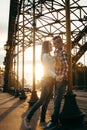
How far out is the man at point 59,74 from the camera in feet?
23.7

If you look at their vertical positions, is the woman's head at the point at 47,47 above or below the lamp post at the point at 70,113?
above

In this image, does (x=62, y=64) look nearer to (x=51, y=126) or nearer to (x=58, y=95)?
(x=58, y=95)

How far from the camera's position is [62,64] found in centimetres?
730

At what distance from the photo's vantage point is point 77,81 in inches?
2744

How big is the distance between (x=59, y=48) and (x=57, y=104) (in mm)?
1107

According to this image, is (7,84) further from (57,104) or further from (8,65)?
(57,104)

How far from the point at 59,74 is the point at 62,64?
0.21 meters

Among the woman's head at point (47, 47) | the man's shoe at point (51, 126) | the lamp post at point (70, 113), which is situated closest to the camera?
the man's shoe at point (51, 126)

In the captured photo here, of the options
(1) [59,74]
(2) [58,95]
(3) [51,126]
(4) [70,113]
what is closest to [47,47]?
(1) [59,74]

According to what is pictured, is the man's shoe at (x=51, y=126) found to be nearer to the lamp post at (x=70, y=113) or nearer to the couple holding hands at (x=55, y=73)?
the couple holding hands at (x=55, y=73)

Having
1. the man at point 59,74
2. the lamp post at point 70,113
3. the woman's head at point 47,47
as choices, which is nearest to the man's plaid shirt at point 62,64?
the man at point 59,74

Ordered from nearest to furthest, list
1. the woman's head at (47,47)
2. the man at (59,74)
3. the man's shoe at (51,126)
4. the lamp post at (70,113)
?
the man's shoe at (51,126) < the man at (59,74) < the lamp post at (70,113) < the woman's head at (47,47)

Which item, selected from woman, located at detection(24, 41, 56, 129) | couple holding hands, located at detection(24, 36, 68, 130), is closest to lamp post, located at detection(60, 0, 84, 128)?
couple holding hands, located at detection(24, 36, 68, 130)

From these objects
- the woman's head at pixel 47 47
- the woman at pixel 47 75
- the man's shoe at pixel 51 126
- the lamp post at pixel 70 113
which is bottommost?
the man's shoe at pixel 51 126
